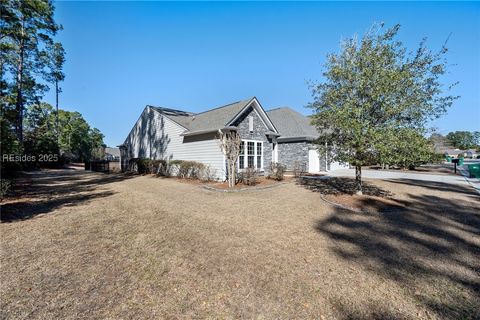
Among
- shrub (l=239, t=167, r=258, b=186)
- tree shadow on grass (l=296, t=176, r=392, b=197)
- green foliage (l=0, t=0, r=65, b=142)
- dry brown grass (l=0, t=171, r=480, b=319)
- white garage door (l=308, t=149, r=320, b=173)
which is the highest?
green foliage (l=0, t=0, r=65, b=142)

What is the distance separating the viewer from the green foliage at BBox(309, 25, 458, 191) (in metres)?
7.45

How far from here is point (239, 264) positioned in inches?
148

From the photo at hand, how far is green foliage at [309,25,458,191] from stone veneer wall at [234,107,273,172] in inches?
266

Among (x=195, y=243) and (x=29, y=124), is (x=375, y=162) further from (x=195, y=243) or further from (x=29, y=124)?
(x=29, y=124)

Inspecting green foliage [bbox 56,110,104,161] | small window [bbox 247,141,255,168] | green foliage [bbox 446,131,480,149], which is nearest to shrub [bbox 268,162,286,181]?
small window [bbox 247,141,255,168]

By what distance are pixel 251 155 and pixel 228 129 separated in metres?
2.82

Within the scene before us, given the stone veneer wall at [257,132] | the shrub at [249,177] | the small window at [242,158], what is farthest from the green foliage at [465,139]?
the shrub at [249,177]

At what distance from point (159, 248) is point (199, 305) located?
2.00 m

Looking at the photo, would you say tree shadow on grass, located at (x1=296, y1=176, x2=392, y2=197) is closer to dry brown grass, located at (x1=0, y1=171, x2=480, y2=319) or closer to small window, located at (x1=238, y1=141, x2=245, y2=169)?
dry brown grass, located at (x1=0, y1=171, x2=480, y2=319)

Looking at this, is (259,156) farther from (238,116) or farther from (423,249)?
(423,249)

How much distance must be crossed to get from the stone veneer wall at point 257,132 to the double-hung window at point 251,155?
35 centimetres

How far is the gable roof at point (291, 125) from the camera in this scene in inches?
751

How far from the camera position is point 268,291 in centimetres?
304

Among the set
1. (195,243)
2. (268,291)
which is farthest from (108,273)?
(268,291)
